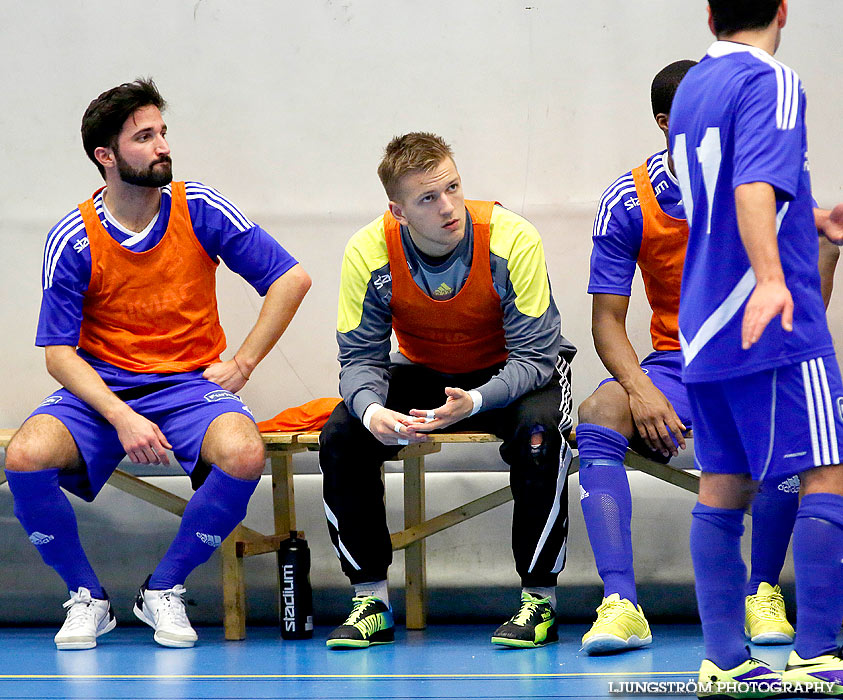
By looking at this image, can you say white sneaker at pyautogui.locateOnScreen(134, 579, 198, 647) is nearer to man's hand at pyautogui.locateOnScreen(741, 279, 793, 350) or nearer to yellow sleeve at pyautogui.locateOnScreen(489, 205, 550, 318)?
yellow sleeve at pyautogui.locateOnScreen(489, 205, 550, 318)

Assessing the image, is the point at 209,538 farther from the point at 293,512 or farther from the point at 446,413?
the point at 446,413

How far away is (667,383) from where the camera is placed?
3.31m

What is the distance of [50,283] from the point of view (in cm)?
350

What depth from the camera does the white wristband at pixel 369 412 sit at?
3059 millimetres

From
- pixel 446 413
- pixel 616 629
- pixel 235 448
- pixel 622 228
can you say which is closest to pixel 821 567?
pixel 616 629

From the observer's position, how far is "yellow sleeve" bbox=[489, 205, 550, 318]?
3207mm

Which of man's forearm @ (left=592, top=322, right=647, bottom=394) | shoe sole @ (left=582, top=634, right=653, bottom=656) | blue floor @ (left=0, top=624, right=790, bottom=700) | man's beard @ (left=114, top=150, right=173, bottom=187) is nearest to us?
blue floor @ (left=0, top=624, right=790, bottom=700)

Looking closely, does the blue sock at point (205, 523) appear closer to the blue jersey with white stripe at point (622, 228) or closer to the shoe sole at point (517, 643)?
the shoe sole at point (517, 643)

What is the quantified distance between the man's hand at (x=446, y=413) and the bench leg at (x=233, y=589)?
902 millimetres

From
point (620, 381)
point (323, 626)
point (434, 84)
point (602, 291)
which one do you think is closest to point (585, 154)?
point (434, 84)

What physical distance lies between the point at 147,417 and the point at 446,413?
106 cm

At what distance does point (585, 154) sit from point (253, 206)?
52.6 inches

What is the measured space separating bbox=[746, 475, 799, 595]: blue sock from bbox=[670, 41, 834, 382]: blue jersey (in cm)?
94

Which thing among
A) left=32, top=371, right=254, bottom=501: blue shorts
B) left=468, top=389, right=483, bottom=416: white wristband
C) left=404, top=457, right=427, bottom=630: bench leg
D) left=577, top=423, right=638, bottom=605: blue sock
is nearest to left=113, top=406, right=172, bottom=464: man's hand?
left=32, top=371, right=254, bottom=501: blue shorts
